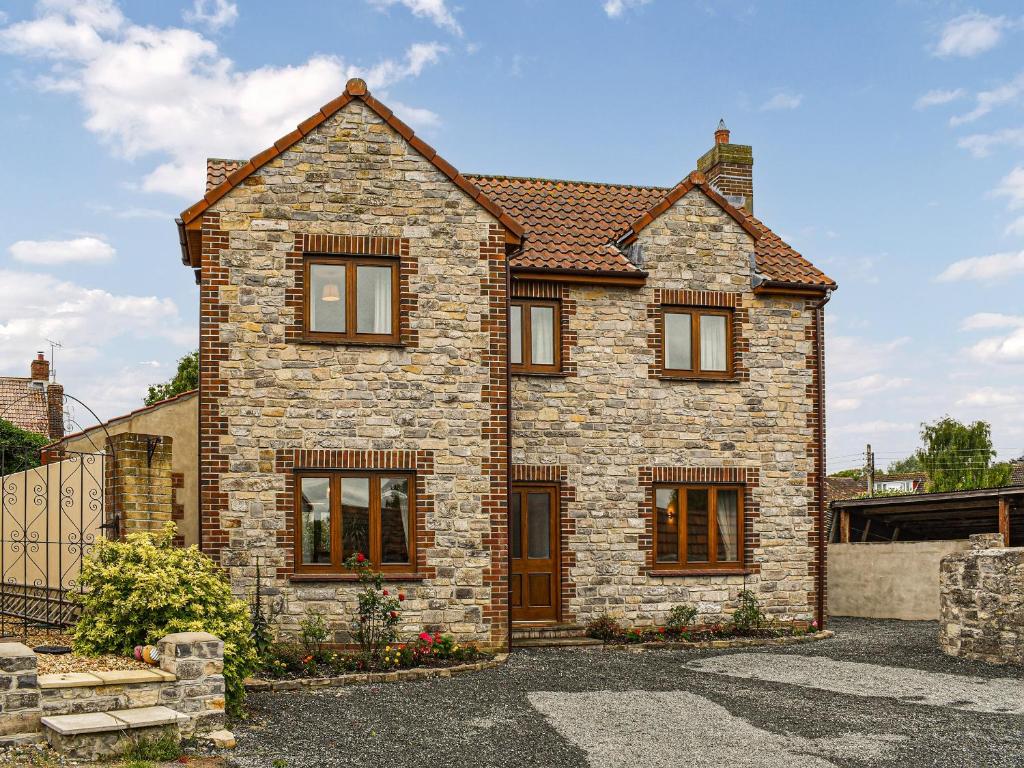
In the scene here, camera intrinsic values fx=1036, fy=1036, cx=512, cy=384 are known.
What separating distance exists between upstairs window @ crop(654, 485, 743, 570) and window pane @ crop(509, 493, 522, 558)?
2.25m

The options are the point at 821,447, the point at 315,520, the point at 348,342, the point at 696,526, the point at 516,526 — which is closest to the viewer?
the point at 315,520

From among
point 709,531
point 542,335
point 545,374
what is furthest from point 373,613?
point 709,531

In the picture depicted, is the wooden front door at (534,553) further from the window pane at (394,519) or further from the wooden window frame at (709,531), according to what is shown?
the window pane at (394,519)

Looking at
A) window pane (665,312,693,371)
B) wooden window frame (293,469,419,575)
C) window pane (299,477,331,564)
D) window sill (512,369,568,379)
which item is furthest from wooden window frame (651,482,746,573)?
window pane (299,477,331,564)

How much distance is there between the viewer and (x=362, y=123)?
14562 mm

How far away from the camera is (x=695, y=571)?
1689cm

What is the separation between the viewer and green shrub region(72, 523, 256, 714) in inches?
393

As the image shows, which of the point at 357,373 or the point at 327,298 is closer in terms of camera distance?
the point at 357,373

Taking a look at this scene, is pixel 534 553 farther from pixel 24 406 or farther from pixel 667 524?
pixel 24 406

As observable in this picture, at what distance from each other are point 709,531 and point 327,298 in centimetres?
743

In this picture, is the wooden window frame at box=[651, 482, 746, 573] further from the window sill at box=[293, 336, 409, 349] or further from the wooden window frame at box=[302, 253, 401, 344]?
the wooden window frame at box=[302, 253, 401, 344]

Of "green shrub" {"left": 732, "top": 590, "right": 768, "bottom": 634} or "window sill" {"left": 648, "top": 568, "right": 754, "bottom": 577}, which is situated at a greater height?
"window sill" {"left": 648, "top": 568, "right": 754, "bottom": 577}

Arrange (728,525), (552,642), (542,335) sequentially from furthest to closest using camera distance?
(728,525) → (542,335) → (552,642)

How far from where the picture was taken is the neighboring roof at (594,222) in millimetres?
17156
